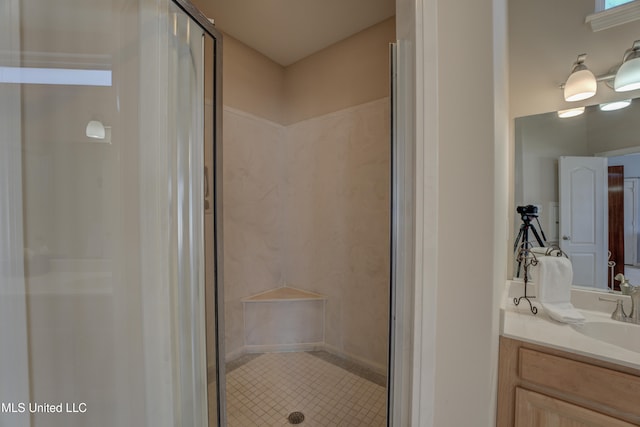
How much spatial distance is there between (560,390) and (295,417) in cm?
135

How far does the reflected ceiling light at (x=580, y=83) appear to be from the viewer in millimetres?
1212

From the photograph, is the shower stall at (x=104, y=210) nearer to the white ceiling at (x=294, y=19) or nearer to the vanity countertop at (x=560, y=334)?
the vanity countertop at (x=560, y=334)

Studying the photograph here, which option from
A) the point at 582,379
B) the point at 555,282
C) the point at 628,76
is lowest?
the point at 582,379

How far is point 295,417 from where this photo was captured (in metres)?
1.49

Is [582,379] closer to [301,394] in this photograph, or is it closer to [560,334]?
[560,334]

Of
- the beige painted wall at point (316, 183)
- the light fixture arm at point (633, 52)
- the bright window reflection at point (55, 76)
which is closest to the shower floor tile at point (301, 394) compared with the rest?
the beige painted wall at point (316, 183)

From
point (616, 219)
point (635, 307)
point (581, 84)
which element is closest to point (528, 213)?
point (616, 219)

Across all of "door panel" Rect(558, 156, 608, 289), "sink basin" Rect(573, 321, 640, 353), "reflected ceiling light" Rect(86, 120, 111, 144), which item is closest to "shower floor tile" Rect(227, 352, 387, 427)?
"sink basin" Rect(573, 321, 640, 353)

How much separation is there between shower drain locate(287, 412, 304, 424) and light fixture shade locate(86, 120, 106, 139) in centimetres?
173

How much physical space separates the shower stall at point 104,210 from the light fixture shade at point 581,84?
5.84 ft

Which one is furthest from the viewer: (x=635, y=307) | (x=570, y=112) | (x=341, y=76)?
(x=341, y=76)

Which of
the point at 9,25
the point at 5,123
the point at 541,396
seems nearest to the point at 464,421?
the point at 541,396

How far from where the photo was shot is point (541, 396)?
91 cm

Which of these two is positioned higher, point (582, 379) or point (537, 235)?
point (537, 235)
